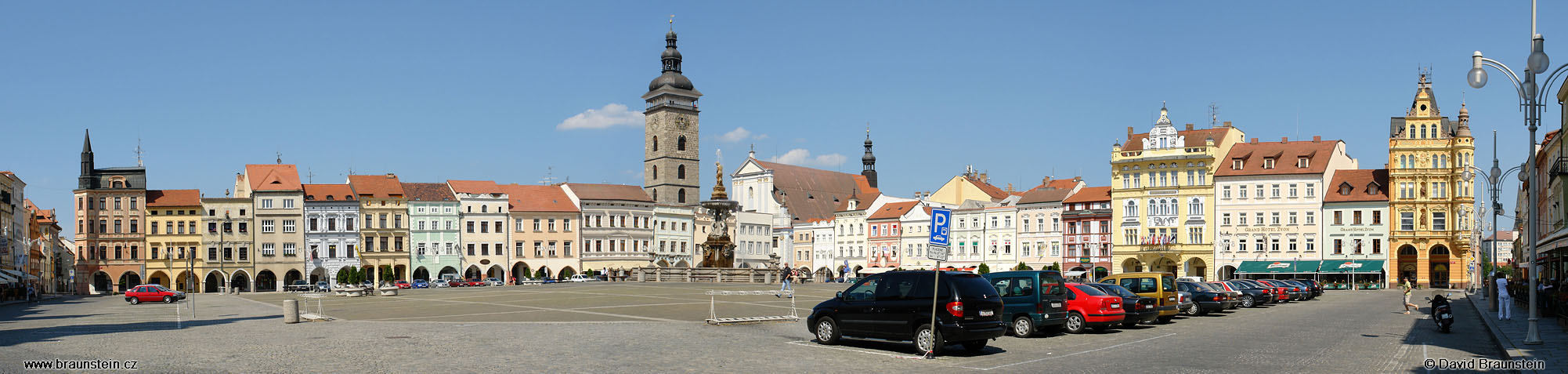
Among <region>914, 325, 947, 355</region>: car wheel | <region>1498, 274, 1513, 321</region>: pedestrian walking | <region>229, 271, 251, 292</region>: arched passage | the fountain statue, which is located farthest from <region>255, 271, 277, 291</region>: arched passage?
<region>1498, 274, 1513, 321</region>: pedestrian walking

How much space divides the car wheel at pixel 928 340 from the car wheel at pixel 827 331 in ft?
6.07

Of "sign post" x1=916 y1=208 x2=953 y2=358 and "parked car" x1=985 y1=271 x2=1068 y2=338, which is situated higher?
"sign post" x1=916 y1=208 x2=953 y2=358

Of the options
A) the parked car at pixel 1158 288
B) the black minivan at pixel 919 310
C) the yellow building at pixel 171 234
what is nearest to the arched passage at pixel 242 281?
the yellow building at pixel 171 234

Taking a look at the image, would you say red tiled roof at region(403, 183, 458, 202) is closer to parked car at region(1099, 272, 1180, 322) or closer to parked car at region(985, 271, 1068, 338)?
parked car at region(1099, 272, 1180, 322)

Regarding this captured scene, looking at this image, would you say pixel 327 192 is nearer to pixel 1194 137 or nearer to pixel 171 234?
pixel 171 234

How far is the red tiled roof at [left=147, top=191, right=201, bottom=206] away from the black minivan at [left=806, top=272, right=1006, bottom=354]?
87.1 meters

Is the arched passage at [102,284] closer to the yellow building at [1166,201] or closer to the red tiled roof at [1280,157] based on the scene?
the yellow building at [1166,201]

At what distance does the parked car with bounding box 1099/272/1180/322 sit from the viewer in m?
29.0

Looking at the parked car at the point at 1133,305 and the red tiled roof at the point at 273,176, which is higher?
the red tiled roof at the point at 273,176

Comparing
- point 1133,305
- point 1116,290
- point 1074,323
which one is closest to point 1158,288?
point 1116,290

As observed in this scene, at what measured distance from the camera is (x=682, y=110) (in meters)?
137

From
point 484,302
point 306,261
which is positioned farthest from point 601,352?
point 306,261

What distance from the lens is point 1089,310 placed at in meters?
25.0

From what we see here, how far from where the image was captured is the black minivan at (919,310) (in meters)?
19.0
